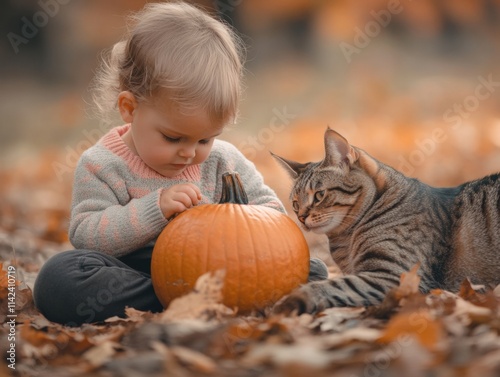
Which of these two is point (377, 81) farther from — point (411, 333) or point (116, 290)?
point (411, 333)

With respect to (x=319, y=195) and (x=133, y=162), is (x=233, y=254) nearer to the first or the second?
(x=319, y=195)

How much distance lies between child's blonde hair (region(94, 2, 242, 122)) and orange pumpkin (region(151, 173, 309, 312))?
52 centimetres

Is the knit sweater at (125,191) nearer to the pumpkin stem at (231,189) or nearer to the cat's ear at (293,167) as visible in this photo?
the cat's ear at (293,167)

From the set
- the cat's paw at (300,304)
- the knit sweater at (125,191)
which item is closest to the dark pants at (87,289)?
the knit sweater at (125,191)

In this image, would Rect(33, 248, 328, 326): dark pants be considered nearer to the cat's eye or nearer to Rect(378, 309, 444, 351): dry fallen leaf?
the cat's eye

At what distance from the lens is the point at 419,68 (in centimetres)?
874

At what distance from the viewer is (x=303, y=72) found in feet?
29.4

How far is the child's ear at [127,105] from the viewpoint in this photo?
3.06m

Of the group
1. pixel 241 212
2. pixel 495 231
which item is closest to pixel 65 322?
pixel 241 212

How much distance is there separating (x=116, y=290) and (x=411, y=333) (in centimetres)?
Answer: 149

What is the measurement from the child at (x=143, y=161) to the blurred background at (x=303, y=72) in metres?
4.66

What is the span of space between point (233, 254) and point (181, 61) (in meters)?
0.97

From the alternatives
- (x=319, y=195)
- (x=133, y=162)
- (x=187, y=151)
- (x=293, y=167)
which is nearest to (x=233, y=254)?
(x=187, y=151)

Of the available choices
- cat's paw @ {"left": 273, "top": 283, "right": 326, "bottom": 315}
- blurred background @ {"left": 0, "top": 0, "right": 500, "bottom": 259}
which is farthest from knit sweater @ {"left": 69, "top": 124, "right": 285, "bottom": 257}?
blurred background @ {"left": 0, "top": 0, "right": 500, "bottom": 259}
